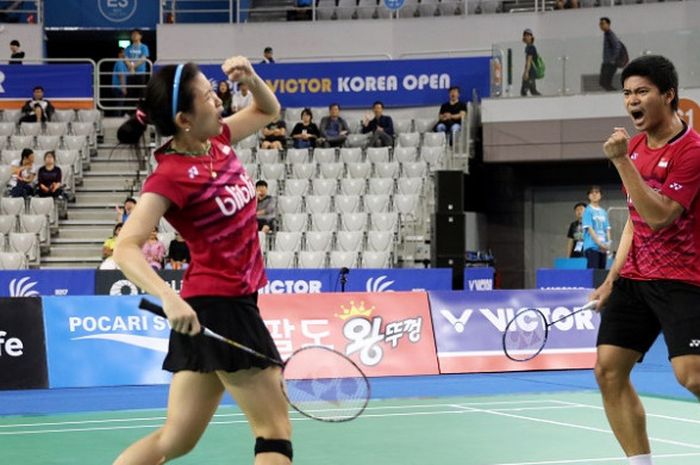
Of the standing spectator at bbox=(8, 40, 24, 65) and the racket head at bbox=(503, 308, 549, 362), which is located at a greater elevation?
the standing spectator at bbox=(8, 40, 24, 65)

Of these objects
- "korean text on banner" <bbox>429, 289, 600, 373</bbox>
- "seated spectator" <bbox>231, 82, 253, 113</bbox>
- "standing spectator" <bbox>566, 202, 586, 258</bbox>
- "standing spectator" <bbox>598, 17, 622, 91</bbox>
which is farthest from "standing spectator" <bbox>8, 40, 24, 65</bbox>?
"korean text on banner" <bbox>429, 289, 600, 373</bbox>

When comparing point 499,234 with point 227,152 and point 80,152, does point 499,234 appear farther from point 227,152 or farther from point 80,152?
point 227,152

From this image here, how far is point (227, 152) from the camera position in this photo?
15.2 ft

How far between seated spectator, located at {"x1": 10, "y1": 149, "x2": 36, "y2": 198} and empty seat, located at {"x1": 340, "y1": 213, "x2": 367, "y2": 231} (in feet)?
16.1

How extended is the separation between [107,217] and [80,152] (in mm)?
1402

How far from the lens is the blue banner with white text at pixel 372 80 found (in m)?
21.5

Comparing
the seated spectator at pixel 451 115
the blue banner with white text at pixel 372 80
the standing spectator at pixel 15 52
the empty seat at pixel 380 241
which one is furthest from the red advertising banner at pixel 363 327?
the standing spectator at pixel 15 52

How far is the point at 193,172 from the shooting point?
4.39 m

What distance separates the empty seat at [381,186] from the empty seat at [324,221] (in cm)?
105

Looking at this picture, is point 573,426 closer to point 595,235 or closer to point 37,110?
point 595,235

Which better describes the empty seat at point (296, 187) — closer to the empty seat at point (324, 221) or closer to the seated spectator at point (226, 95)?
the empty seat at point (324, 221)

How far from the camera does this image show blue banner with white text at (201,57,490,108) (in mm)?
21531

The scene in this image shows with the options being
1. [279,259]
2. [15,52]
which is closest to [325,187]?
[279,259]

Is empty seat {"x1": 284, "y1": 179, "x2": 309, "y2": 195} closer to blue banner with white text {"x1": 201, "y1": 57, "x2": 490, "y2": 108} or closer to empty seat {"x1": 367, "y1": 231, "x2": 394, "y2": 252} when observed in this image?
empty seat {"x1": 367, "y1": 231, "x2": 394, "y2": 252}
